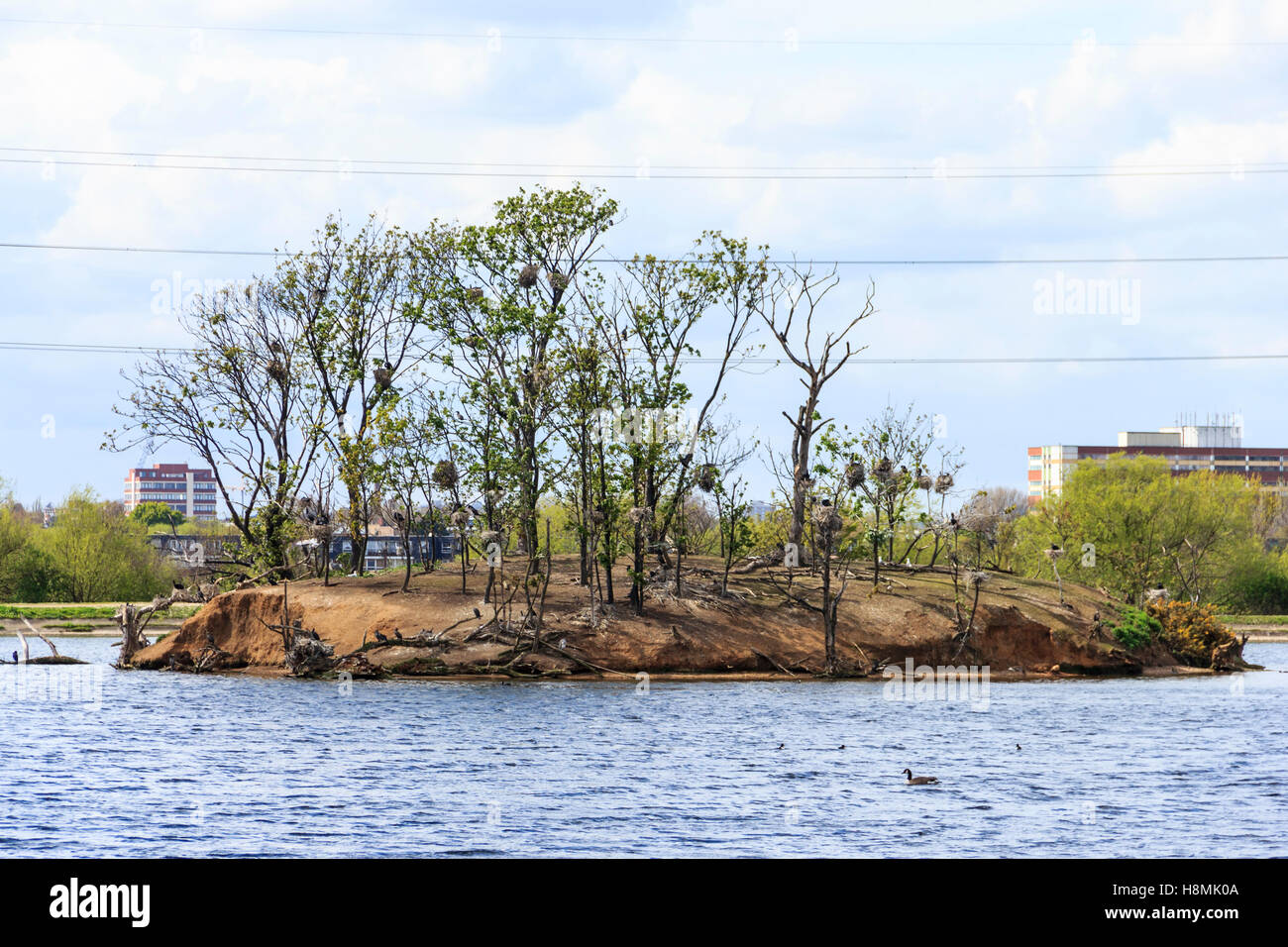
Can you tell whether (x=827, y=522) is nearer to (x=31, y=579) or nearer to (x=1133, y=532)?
(x=1133, y=532)

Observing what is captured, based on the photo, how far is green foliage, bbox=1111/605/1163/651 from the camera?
186 ft

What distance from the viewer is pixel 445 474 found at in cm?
5344

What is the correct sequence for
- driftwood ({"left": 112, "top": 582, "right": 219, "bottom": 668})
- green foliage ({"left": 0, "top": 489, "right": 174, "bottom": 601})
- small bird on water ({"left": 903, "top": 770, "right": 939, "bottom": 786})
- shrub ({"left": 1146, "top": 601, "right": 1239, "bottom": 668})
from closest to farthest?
small bird on water ({"left": 903, "top": 770, "right": 939, "bottom": 786}) → driftwood ({"left": 112, "top": 582, "right": 219, "bottom": 668}) → shrub ({"left": 1146, "top": 601, "right": 1239, "bottom": 668}) → green foliage ({"left": 0, "top": 489, "right": 174, "bottom": 601})

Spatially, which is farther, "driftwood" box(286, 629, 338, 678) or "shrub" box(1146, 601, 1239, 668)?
"shrub" box(1146, 601, 1239, 668)

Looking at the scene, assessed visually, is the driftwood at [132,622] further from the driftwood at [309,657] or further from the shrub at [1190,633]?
the shrub at [1190,633]

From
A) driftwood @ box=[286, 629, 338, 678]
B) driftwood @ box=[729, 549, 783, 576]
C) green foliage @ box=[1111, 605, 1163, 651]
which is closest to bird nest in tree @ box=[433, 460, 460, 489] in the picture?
driftwood @ box=[286, 629, 338, 678]

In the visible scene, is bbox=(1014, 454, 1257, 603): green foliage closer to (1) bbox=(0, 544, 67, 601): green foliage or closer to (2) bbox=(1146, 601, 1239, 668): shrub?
(2) bbox=(1146, 601, 1239, 668): shrub

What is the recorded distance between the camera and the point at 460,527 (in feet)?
176

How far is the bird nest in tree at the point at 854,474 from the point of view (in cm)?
5409

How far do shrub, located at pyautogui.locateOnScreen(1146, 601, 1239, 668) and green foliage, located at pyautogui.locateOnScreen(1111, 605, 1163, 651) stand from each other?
26.3 inches

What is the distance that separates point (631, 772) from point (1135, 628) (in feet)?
113
